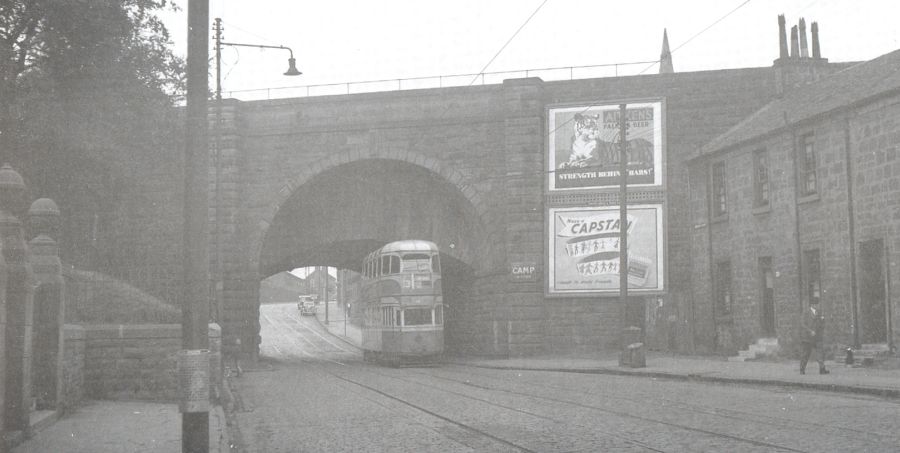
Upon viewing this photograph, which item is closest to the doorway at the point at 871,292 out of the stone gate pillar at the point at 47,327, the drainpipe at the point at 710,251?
the drainpipe at the point at 710,251

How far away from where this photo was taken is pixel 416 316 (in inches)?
1270

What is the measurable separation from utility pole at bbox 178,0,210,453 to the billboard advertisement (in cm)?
2498

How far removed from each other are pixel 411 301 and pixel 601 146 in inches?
324

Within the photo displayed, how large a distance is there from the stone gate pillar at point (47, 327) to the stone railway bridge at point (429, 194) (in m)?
18.7

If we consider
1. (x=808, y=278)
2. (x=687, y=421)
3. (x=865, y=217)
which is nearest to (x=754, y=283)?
(x=808, y=278)

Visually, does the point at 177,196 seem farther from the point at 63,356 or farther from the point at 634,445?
the point at 634,445

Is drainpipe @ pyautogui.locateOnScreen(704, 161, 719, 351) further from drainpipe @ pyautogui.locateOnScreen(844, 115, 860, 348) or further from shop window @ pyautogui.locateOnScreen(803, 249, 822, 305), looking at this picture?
drainpipe @ pyautogui.locateOnScreen(844, 115, 860, 348)

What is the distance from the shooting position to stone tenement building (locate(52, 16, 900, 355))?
27.7m

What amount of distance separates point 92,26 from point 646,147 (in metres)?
17.6

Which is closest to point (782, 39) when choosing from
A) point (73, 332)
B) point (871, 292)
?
point (871, 292)

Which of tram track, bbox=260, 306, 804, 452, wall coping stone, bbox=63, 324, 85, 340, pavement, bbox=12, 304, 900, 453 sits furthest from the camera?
wall coping stone, bbox=63, 324, 85, 340

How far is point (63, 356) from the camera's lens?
13773 mm

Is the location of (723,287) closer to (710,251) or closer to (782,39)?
(710,251)

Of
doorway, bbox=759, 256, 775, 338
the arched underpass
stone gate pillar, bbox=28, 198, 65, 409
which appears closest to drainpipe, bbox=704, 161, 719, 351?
doorway, bbox=759, 256, 775, 338
